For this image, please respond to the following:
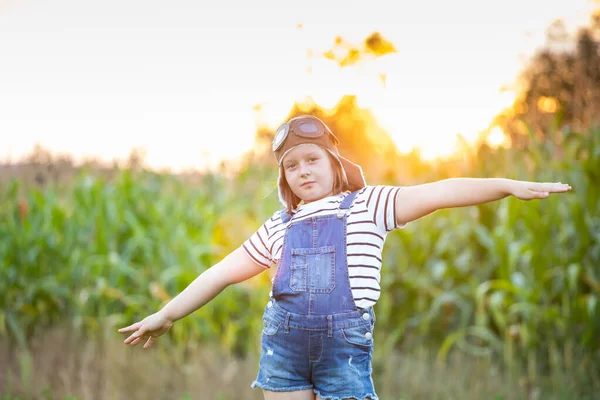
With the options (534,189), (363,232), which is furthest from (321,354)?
(534,189)

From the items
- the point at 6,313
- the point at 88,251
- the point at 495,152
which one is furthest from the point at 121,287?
the point at 495,152

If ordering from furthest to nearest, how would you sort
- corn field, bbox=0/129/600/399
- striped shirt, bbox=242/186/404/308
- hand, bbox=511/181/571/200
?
corn field, bbox=0/129/600/399
striped shirt, bbox=242/186/404/308
hand, bbox=511/181/571/200

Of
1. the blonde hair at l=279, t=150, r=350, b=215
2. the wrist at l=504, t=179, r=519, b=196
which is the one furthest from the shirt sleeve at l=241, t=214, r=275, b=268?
the wrist at l=504, t=179, r=519, b=196

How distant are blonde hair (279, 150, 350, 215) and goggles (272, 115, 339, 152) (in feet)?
0.20

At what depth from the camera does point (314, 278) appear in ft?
5.52

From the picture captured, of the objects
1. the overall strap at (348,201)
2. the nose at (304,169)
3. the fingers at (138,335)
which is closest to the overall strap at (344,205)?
the overall strap at (348,201)

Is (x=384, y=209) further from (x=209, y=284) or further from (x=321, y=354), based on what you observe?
(x=209, y=284)

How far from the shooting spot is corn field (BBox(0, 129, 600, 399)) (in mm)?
4184

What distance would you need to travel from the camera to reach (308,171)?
1790mm

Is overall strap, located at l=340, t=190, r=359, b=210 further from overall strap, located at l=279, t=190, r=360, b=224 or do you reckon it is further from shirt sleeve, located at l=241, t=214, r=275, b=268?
shirt sleeve, located at l=241, t=214, r=275, b=268

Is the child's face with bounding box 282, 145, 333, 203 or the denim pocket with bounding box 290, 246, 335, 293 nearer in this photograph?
the denim pocket with bounding box 290, 246, 335, 293

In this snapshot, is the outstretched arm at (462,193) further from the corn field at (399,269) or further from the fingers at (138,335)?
the corn field at (399,269)

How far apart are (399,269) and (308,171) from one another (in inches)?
132

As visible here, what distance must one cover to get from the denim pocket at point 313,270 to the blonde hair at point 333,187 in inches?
7.5
